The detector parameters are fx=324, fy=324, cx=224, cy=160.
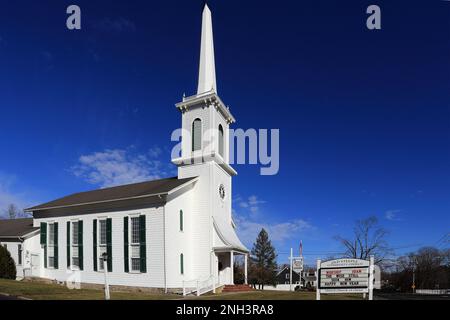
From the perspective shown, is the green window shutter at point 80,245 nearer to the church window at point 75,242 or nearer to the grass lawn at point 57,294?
the church window at point 75,242

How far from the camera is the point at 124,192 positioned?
2422 cm

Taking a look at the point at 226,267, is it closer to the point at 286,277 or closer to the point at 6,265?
the point at 6,265

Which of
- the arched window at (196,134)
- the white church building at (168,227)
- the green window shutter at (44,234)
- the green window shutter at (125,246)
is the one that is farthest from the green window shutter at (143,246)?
the green window shutter at (44,234)

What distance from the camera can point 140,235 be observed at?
67.0 ft

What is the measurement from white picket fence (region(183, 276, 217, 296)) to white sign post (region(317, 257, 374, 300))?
10584 millimetres

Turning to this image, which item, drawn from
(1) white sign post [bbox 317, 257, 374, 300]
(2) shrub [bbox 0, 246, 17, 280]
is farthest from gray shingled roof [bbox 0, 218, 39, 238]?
(1) white sign post [bbox 317, 257, 374, 300]

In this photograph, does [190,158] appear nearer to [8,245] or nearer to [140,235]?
[140,235]

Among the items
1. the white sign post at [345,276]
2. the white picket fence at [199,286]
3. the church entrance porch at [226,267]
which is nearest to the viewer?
the white sign post at [345,276]

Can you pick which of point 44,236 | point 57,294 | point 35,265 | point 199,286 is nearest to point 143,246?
point 199,286

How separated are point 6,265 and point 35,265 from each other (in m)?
2.07

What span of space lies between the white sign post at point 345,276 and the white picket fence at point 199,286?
10584 millimetres

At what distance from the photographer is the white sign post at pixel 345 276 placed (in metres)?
9.55
